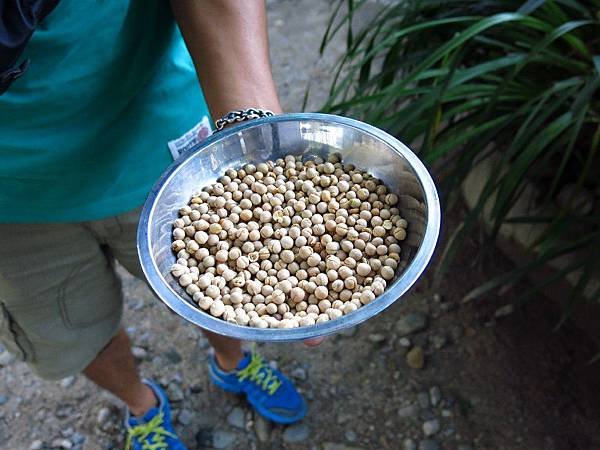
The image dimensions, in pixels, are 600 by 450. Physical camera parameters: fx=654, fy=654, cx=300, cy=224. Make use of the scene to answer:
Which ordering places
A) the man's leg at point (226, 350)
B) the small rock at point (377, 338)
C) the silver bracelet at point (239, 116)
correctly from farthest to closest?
the small rock at point (377, 338)
the man's leg at point (226, 350)
the silver bracelet at point (239, 116)

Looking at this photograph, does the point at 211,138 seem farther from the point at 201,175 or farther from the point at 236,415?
the point at 236,415

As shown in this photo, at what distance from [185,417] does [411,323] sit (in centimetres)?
55

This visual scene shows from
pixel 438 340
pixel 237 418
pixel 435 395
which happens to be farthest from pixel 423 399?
pixel 237 418

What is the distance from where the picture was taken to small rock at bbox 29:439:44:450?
4.62ft

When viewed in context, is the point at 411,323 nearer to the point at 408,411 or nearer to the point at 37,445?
the point at 408,411

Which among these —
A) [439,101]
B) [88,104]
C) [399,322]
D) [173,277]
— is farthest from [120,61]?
[399,322]

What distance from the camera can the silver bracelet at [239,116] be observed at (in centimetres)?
88

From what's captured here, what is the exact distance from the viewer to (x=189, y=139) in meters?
1.05

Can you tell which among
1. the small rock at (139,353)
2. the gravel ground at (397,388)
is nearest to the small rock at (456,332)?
the gravel ground at (397,388)

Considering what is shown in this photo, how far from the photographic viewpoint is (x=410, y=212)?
860mm

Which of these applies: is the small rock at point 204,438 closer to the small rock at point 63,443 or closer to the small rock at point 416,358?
the small rock at point 63,443

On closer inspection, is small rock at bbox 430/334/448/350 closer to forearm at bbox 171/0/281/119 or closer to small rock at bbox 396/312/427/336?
small rock at bbox 396/312/427/336

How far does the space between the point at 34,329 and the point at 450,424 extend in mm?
833

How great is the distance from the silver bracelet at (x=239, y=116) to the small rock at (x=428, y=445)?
798mm
